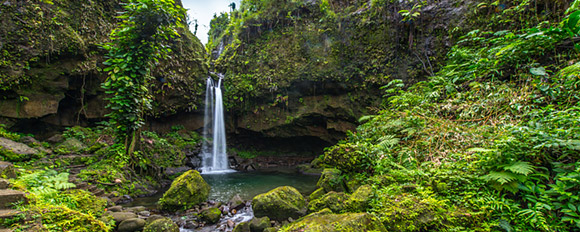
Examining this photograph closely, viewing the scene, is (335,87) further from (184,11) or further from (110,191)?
(110,191)

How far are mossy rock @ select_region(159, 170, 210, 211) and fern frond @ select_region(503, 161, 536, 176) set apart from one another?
18.3ft

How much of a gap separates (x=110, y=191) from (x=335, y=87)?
9.72 meters

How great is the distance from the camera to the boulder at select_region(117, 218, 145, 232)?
3498mm

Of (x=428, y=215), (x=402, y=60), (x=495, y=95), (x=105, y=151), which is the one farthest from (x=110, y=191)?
(x=402, y=60)

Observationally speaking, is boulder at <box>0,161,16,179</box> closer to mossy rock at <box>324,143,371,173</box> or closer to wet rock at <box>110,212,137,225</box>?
wet rock at <box>110,212,137,225</box>

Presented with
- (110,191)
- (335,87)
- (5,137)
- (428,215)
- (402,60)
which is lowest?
(110,191)

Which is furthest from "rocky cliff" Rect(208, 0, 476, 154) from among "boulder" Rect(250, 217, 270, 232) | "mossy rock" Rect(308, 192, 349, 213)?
"boulder" Rect(250, 217, 270, 232)

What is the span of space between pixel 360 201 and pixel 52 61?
11.1 m

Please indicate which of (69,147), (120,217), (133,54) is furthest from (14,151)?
(120,217)

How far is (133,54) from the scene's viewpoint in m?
6.15

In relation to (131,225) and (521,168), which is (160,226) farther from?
(521,168)

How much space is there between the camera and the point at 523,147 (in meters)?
2.59

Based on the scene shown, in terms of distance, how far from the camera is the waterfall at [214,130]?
12.6m

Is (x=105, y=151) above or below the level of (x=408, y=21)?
below
